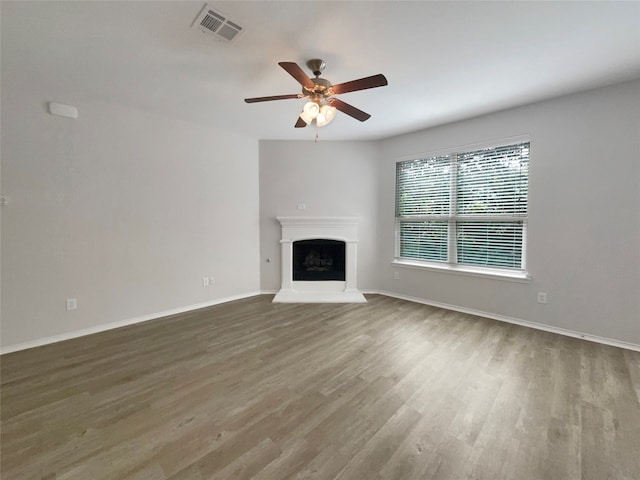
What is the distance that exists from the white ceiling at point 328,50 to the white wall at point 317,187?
54.6 inches

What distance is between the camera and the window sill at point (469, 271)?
10.6 ft

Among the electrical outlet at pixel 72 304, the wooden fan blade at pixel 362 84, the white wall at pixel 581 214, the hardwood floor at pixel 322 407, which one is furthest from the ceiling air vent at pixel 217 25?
the white wall at pixel 581 214

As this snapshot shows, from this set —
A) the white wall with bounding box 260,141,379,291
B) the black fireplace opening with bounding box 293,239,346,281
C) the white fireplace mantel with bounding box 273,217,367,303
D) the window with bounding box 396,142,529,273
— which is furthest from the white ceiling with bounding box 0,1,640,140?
the black fireplace opening with bounding box 293,239,346,281

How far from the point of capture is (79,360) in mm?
2383

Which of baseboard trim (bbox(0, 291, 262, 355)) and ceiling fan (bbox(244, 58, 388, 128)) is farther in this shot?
baseboard trim (bbox(0, 291, 262, 355))

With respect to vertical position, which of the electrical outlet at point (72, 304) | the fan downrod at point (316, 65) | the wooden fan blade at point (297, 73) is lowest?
the electrical outlet at point (72, 304)

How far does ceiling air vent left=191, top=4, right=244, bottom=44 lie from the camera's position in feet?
5.70

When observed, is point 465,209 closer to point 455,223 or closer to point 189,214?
point 455,223

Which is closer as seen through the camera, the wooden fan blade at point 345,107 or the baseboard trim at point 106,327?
the wooden fan blade at point 345,107

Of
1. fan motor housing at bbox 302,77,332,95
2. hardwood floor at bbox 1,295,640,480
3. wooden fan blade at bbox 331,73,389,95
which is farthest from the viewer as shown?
fan motor housing at bbox 302,77,332,95

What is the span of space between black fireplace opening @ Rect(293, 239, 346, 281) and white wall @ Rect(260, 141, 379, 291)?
0.34 m

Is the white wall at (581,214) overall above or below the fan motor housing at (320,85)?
below

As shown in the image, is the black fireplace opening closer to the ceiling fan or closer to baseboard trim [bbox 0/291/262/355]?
baseboard trim [bbox 0/291/262/355]

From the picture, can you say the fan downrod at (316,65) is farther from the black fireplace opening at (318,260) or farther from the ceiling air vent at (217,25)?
the black fireplace opening at (318,260)
